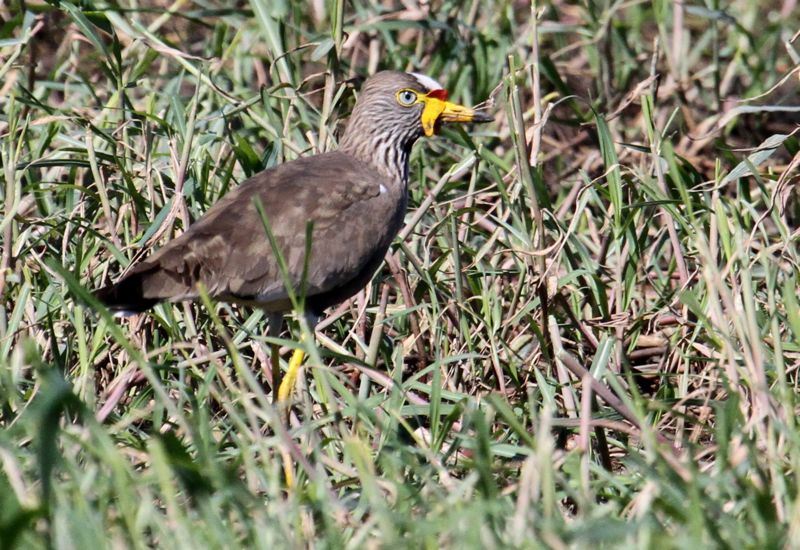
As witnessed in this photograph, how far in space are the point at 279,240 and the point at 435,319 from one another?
1.85 feet

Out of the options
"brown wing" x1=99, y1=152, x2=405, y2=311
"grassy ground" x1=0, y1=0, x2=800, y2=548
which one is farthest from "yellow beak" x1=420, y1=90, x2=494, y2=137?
"brown wing" x1=99, y1=152, x2=405, y2=311

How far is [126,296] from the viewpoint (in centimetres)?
407

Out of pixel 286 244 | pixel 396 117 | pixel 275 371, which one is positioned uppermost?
pixel 396 117

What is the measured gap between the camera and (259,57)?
6.06 metres

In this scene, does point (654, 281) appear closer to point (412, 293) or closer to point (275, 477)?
point (412, 293)

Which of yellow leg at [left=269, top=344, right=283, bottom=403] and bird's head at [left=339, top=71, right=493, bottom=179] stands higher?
bird's head at [left=339, top=71, right=493, bottom=179]

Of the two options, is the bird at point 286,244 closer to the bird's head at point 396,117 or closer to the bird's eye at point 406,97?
the bird's head at point 396,117

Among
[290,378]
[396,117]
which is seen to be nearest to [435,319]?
[290,378]

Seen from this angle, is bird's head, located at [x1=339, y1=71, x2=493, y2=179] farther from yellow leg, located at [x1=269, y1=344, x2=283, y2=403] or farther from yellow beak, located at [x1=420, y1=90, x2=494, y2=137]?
yellow leg, located at [x1=269, y1=344, x2=283, y2=403]

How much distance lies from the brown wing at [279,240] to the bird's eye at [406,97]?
0.45 m

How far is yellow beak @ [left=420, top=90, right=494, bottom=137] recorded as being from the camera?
5008mm

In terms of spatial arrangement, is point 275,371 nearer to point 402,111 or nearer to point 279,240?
point 279,240

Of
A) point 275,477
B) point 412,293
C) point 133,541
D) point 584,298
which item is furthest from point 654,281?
point 133,541

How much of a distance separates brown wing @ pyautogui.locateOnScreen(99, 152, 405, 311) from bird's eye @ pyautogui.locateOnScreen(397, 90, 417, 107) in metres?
0.45
